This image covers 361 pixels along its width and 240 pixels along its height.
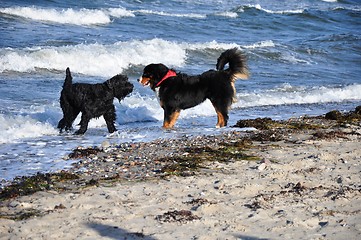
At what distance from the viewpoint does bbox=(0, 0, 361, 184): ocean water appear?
9.92m

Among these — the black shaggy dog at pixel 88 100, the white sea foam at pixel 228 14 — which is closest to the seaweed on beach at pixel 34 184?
the black shaggy dog at pixel 88 100

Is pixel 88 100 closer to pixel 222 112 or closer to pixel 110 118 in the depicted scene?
pixel 110 118

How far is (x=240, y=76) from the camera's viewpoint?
33.2 feet

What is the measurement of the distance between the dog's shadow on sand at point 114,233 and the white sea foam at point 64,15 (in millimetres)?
20279

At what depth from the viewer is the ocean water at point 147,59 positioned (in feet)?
32.6

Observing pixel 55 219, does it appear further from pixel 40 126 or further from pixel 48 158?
pixel 40 126

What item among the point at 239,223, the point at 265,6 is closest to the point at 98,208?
the point at 239,223

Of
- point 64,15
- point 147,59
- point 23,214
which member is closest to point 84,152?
point 23,214

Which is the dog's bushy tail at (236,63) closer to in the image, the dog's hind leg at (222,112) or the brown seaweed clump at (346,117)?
the dog's hind leg at (222,112)

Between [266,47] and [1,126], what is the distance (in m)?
14.7

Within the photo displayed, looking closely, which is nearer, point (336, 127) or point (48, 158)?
point (48, 158)

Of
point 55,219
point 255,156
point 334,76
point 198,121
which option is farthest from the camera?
point 334,76

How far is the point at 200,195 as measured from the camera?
610 centimetres

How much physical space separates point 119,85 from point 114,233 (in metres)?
5.20
